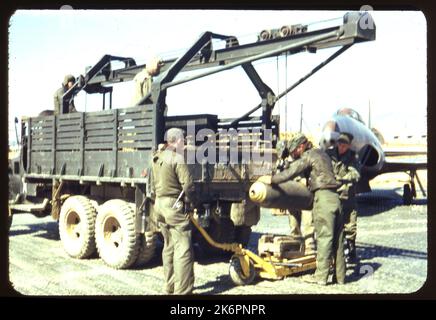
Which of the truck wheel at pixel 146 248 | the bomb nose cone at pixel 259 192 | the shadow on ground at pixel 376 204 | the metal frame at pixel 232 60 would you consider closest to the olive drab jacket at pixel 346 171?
the metal frame at pixel 232 60

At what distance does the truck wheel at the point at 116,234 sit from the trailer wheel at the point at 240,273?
167 cm

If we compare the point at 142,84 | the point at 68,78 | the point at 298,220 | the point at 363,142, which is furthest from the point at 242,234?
the point at 363,142

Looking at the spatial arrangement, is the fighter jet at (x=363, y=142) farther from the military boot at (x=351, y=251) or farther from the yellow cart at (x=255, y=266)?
the yellow cart at (x=255, y=266)

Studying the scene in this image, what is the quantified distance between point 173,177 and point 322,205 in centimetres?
223

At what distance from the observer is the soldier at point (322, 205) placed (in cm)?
698

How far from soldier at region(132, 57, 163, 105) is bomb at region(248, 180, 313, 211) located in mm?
2919

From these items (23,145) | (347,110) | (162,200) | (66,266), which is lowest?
(66,266)

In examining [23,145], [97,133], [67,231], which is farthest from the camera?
[23,145]

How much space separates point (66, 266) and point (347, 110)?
8259 mm

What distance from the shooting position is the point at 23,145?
410 inches

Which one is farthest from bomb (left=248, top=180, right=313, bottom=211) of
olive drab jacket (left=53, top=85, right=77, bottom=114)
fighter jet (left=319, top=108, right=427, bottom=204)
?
olive drab jacket (left=53, top=85, right=77, bottom=114)

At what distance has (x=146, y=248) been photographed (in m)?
7.86
